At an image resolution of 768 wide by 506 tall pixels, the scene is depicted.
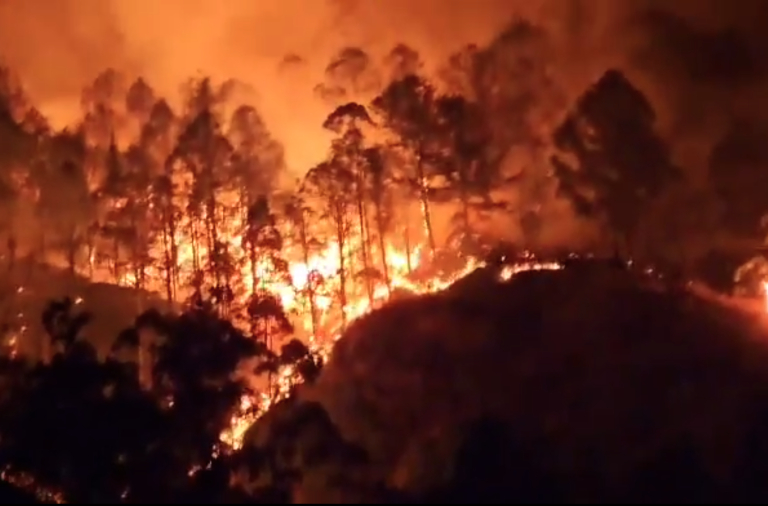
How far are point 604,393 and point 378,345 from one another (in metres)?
6.36

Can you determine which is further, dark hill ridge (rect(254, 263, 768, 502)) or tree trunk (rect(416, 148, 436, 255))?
tree trunk (rect(416, 148, 436, 255))

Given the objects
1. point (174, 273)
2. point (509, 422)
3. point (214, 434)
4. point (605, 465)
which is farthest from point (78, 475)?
→ point (174, 273)

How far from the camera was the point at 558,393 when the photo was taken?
103ft

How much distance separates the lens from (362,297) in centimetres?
5331

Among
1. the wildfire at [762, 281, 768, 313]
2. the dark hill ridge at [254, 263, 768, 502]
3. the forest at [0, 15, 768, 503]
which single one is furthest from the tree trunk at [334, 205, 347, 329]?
the wildfire at [762, 281, 768, 313]

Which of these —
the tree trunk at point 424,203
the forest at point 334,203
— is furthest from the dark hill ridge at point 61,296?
the tree trunk at point 424,203

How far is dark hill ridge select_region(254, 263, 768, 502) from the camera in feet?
87.0

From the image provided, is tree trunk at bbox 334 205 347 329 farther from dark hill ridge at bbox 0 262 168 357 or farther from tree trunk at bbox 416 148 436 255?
dark hill ridge at bbox 0 262 168 357

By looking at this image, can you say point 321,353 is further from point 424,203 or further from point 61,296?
point 61,296

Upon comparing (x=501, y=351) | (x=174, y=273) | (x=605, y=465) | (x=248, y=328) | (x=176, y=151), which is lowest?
(x=605, y=465)

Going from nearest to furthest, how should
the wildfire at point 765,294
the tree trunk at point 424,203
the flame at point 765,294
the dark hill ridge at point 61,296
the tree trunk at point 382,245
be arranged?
1. the flame at point 765,294
2. the wildfire at point 765,294
3. the dark hill ridge at point 61,296
4. the tree trunk at point 424,203
5. the tree trunk at point 382,245

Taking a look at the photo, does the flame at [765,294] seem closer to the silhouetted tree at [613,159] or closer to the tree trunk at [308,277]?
the silhouetted tree at [613,159]

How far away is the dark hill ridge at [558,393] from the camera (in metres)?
26.5

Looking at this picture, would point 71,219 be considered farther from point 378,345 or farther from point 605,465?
point 605,465
